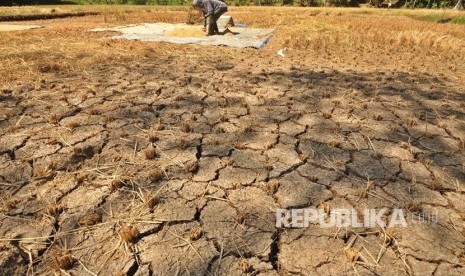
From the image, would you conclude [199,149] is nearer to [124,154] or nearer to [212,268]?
[124,154]

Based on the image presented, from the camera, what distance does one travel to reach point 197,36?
848cm

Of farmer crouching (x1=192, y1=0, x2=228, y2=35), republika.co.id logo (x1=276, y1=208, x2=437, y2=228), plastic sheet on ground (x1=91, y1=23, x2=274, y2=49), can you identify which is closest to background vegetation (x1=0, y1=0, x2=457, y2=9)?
plastic sheet on ground (x1=91, y1=23, x2=274, y2=49)

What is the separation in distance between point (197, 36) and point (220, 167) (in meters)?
6.55

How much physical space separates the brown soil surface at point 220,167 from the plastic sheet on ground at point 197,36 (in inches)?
93.4

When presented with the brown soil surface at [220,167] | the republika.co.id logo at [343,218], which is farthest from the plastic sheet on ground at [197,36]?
the republika.co.id logo at [343,218]

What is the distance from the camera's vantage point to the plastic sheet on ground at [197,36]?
24.9ft

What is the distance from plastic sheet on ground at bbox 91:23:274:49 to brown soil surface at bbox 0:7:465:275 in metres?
2.37

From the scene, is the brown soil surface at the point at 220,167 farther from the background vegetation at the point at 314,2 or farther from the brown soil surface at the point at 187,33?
the background vegetation at the point at 314,2

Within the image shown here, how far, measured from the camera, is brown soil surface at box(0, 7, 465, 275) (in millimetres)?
1887

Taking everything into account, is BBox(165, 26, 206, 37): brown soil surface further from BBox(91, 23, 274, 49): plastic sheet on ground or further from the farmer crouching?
the farmer crouching

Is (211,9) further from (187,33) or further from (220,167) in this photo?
(220,167)

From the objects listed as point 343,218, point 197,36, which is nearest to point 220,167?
point 343,218

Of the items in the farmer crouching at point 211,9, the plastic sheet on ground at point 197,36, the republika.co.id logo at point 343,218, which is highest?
the farmer crouching at point 211,9

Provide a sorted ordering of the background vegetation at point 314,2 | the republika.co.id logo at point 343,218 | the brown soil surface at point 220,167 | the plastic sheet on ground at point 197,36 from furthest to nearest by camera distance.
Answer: the background vegetation at point 314,2
the plastic sheet on ground at point 197,36
the republika.co.id logo at point 343,218
the brown soil surface at point 220,167
